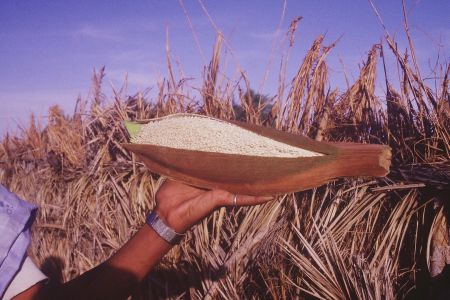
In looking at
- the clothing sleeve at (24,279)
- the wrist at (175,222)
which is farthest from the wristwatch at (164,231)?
the clothing sleeve at (24,279)

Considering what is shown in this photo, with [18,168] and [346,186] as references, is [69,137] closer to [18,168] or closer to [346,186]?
[18,168]

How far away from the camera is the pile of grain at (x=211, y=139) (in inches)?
31.0

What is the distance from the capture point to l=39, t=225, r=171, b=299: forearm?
0.87 m

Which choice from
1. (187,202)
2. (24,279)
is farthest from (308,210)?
(24,279)

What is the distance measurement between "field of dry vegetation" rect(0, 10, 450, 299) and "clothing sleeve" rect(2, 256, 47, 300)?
723 millimetres

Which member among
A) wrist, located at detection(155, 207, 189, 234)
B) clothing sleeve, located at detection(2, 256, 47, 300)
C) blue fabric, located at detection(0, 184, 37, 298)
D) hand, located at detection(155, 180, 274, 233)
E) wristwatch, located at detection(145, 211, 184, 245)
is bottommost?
clothing sleeve, located at detection(2, 256, 47, 300)

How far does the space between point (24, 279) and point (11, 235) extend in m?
0.11

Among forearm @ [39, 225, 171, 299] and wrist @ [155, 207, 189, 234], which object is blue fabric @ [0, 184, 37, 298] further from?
wrist @ [155, 207, 189, 234]

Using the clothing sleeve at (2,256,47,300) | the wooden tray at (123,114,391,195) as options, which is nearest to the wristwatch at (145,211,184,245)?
the wooden tray at (123,114,391,195)

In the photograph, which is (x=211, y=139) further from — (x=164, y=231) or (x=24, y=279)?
(x=24, y=279)

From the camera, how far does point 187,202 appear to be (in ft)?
2.94

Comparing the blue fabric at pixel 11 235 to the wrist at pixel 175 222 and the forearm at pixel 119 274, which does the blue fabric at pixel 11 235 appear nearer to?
the forearm at pixel 119 274

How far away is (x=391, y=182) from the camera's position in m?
1.10

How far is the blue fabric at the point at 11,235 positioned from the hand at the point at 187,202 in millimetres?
337
